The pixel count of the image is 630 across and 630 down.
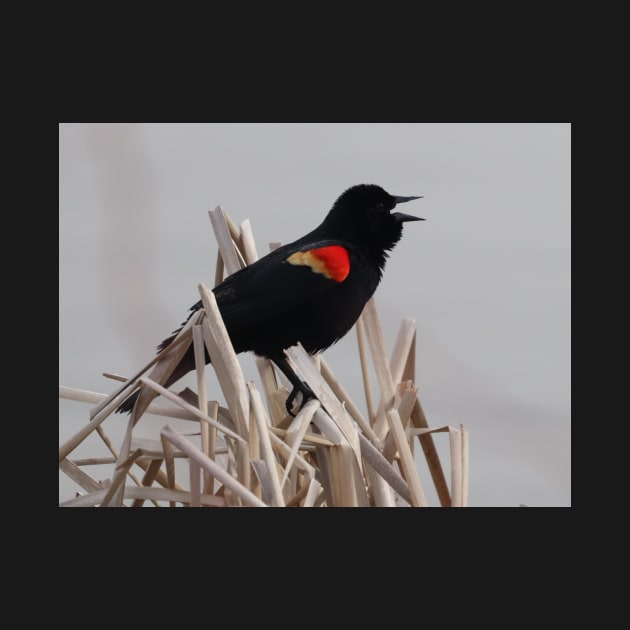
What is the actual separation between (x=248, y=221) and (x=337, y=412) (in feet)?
3.53

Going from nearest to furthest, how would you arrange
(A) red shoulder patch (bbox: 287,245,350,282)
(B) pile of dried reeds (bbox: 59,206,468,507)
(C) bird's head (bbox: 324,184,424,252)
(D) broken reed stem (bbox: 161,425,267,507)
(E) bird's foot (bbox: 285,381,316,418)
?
(D) broken reed stem (bbox: 161,425,267,507)
(B) pile of dried reeds (bbox: 59,206,468,507)
(E) bird's foot (bbox: 285,381,316,418)
(A) red shoulder patch (bbox: 287,245,350,282)
(C) bird's head (bbox: 324,184,424,252)

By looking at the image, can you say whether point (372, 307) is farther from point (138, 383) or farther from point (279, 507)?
point (279, 507)

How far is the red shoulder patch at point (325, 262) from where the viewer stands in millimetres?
3070

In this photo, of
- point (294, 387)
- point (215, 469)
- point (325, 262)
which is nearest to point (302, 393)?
point (294, 387)

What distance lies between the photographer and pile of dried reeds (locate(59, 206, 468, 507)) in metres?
2.18

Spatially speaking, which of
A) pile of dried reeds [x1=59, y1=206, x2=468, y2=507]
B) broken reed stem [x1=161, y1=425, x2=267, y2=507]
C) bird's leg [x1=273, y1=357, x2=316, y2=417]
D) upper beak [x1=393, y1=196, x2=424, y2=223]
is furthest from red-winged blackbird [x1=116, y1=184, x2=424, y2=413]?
broken reed stem [x1=161, y1=425, x2=267, y2=507]

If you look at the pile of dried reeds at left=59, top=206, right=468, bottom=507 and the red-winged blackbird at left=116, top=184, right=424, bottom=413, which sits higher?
the red-winged blackbird at left=116, top=184, right=424, bottom=413

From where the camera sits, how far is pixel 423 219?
131 inches

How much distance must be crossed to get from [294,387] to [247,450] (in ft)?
2.68

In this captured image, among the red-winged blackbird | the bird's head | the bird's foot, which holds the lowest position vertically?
the bird's foot

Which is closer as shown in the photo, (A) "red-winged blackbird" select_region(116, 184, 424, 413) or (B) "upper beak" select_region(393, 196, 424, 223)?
(A) "red-winged blackbird" select_region(116, 184, 424, 413)

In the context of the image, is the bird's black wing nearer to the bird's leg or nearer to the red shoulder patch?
the red shoulder patch

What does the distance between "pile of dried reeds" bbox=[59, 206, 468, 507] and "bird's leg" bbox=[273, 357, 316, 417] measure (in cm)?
19

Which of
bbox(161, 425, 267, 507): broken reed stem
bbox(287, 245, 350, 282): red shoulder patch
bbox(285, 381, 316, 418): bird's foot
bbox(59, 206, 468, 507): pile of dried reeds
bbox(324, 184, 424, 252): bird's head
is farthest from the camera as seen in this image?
bbox(324, 184, 424, 252): bird's head
